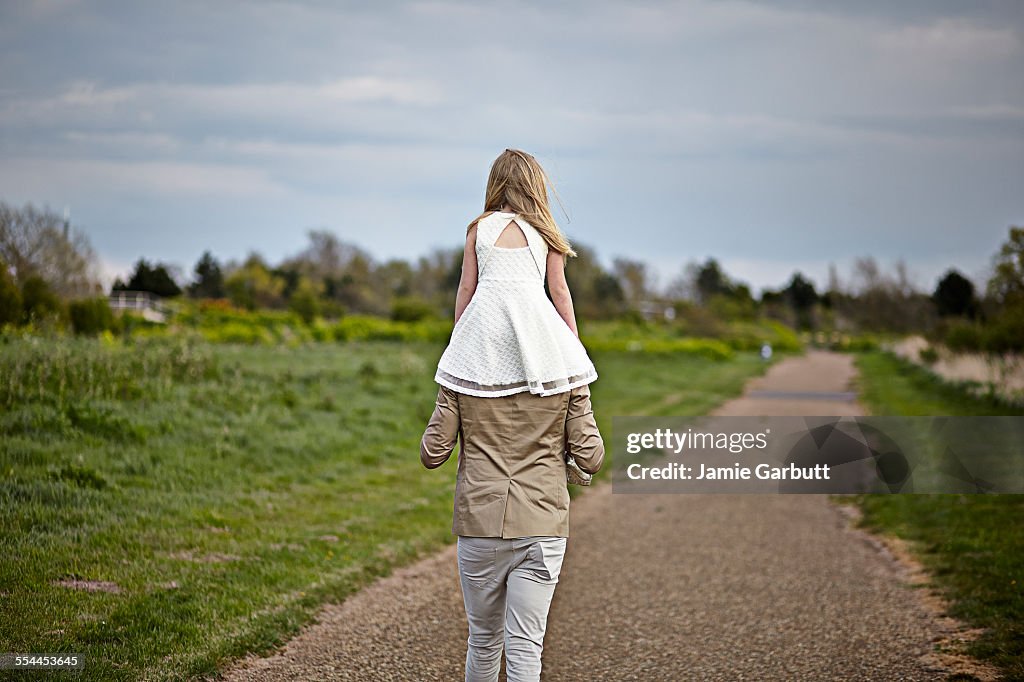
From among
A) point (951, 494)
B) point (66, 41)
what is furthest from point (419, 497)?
point (66, 41)

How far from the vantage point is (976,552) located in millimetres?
7355

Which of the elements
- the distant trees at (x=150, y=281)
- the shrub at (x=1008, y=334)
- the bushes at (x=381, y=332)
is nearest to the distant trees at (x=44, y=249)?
the distant trees at (x=150, y=281)

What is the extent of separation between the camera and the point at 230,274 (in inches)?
1467

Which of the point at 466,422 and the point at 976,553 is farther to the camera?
the point at 976,553

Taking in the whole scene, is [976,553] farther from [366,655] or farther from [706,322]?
[706,322]

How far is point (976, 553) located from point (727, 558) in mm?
2071

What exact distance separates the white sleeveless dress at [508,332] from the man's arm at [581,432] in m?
0.07

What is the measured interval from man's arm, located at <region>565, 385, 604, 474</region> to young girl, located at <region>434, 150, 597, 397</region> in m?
0.08

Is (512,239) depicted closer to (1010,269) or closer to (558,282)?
(558,282)

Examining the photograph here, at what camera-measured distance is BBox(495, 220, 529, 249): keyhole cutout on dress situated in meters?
3.04

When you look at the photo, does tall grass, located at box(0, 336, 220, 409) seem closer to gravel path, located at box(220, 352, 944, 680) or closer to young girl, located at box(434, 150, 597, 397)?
gravel path, located at box(220, 352, 944, 680)

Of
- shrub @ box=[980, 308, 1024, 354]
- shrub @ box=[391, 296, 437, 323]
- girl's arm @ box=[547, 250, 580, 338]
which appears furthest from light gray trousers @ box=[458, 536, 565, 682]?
shrub @ box=[391, 296, 437, 323]

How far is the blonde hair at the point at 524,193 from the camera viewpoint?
10.0 feet

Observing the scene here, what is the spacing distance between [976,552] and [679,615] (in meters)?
3.18
